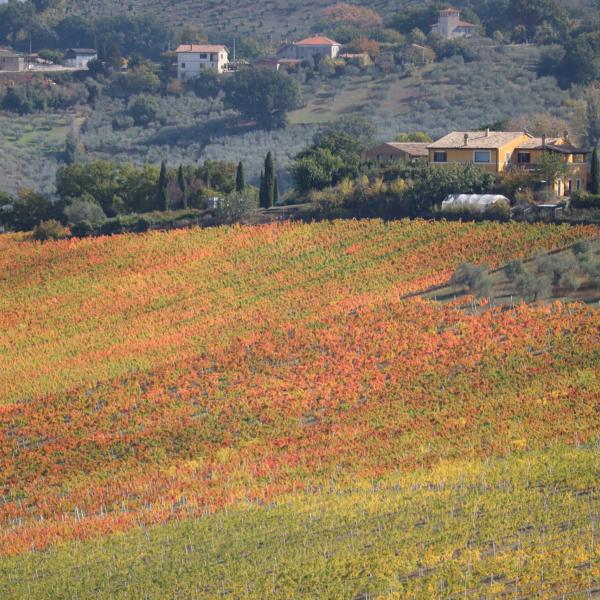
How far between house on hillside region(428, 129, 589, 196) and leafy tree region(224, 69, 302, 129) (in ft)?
256

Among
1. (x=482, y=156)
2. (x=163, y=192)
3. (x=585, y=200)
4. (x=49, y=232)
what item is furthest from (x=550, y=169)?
(x=49, y=232)

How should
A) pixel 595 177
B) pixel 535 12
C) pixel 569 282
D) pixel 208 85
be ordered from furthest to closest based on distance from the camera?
pixel 535 12, pixel 208 85, pixel 595 177, pixel 569 282

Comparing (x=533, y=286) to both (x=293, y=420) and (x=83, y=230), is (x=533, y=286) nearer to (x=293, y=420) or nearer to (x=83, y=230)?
(x=293, y=420)

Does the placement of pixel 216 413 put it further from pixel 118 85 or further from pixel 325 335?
pixel 118 85

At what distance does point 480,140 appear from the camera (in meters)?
96.0

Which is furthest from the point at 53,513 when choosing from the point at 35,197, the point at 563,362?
the point at 35,197

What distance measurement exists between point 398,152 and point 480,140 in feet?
30.7

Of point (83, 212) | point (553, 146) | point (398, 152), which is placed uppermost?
point (553, 146)

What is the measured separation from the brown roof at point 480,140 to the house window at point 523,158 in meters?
1.14

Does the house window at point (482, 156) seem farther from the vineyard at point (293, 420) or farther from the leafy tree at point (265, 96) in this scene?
the leafy tree at point (265, 96)

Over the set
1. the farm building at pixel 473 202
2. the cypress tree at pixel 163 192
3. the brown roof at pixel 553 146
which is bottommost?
the cypress tree at pixel 163 192

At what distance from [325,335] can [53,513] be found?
20634 mm

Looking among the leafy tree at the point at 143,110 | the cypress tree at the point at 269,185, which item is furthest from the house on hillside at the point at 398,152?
the leafy tree at the point at 143,110

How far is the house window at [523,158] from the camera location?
94.4m
